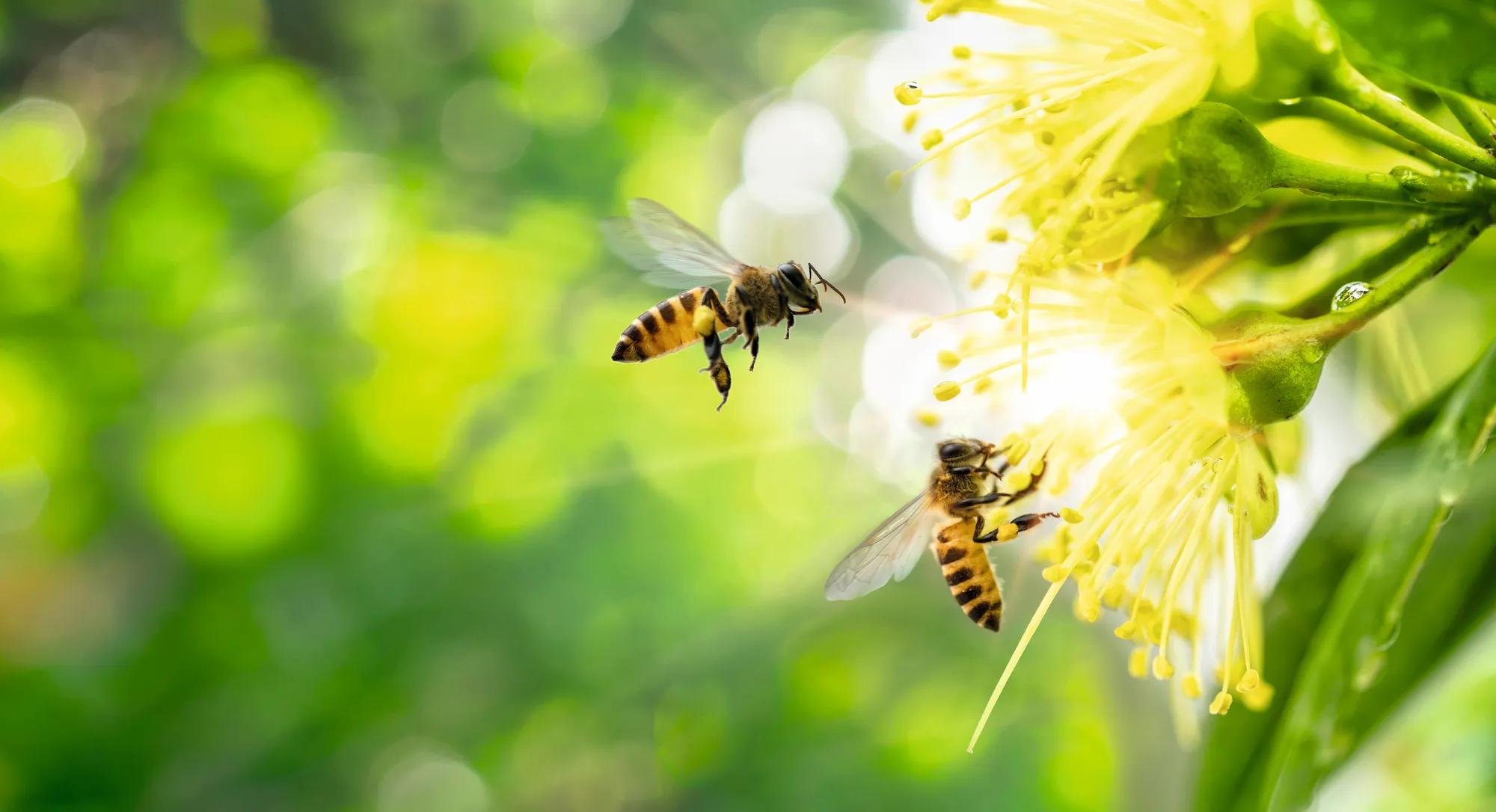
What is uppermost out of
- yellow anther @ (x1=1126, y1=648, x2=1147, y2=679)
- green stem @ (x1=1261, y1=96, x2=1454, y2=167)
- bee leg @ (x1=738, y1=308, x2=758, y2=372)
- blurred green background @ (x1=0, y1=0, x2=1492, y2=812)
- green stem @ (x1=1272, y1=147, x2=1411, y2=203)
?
green stem @ (x1=1261, y1=96, x2=1454, y2=167)

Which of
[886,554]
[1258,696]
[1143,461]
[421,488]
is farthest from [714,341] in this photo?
[421,488]

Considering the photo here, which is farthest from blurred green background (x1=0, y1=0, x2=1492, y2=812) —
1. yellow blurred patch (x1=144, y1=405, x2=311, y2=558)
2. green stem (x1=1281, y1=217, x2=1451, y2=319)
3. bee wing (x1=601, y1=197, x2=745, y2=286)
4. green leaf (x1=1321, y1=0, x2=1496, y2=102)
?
green leaf (x1=1321, y1=0, x2=1496, y2=102)

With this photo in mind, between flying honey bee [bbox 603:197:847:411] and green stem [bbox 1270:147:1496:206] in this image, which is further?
flying honey bee [bbox 603:197:847:411]

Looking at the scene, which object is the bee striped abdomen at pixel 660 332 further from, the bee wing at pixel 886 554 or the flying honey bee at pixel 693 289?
the bee wing at pixel 886 554

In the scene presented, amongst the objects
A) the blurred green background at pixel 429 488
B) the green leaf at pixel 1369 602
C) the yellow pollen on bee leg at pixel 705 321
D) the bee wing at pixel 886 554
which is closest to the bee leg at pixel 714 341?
the yellow pollen on bee leg at pixel 705 321

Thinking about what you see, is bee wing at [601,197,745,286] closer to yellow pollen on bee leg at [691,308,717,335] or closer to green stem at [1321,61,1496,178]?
yellow pollen on bee leg at [691,308,717,335]

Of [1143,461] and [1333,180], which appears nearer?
[1333,180]

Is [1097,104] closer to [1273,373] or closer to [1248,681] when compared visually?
[1273,373]

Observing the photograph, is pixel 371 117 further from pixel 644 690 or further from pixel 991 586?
pixel 991 586
